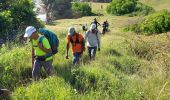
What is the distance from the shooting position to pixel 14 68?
32.9 ft

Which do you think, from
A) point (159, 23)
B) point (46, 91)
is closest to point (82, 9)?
point (159, 23)

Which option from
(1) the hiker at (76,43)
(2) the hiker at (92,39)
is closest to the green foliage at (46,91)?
(1) the hiker at (76,43)

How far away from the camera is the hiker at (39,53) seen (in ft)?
28.9

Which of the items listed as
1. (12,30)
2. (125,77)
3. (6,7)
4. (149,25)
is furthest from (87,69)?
(149,25)

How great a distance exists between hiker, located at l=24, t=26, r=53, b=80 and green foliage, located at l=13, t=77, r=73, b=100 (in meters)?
0.85

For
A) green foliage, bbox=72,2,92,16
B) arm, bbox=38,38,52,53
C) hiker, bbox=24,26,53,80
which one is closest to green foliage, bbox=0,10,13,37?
hiker, bbox=24,26,53,80

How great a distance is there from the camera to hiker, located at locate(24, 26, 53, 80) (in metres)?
8.80

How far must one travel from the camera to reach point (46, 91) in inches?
303

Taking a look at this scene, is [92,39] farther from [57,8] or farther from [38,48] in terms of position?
[57,8]

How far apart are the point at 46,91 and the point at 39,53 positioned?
5.26 feet

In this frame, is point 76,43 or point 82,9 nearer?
point 76,43

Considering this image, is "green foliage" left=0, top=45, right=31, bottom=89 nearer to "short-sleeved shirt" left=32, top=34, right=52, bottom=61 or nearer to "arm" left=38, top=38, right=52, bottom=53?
"short-sleeved shirt" left=32, top=34, right=52, bottom=61

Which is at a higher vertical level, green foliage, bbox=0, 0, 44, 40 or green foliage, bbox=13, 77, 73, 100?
green foliage, bbox=0, 0, 44, 40

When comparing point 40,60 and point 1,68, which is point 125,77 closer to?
point 40,60
